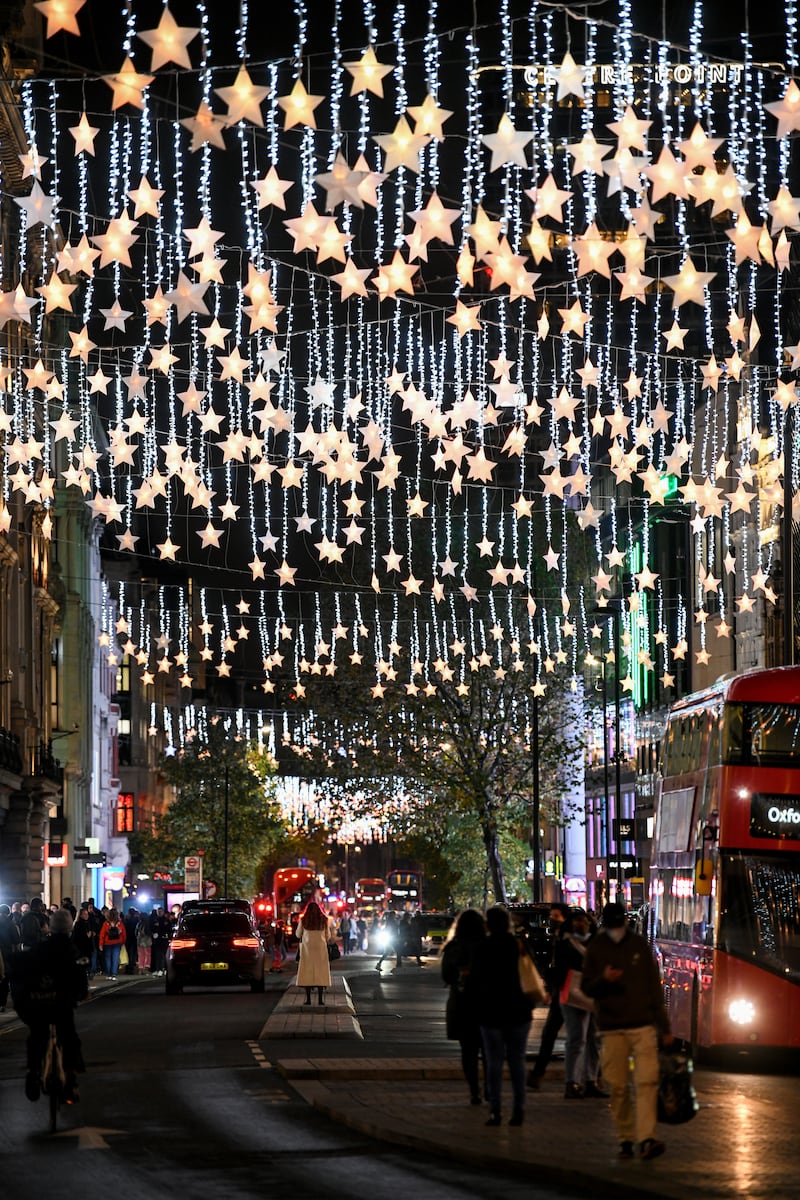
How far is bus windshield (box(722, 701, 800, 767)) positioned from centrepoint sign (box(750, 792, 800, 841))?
1.36ft

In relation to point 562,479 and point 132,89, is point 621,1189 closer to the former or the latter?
point 132,89

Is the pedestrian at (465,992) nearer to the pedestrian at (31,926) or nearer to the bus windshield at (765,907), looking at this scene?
the bus windshield at (765,907)

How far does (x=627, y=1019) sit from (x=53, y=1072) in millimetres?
5179

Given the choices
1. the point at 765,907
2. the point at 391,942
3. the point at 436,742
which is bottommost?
the point at 391,942

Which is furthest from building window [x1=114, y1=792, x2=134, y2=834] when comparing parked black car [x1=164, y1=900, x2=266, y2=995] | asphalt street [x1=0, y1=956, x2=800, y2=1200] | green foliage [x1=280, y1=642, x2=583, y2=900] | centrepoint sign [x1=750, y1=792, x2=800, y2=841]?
centrepoint sign [x1=750, y1=792, x2=800, y2=841]

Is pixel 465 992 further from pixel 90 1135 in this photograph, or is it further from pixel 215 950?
pixel 215 950

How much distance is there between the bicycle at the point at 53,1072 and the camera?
1691 centimetres

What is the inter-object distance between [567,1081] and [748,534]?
1760 inches

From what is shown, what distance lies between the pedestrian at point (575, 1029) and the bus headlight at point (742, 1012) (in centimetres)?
418

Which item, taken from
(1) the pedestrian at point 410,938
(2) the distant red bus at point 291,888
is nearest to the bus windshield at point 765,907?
(1) the pedestrian at point 410,938

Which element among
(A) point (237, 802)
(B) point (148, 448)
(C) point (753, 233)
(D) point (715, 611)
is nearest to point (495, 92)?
(A) point (237, 802)

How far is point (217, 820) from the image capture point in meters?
106

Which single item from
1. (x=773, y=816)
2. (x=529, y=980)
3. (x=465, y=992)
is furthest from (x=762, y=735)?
(x=529, y=980)

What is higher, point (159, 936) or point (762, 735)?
point (762, 735)
